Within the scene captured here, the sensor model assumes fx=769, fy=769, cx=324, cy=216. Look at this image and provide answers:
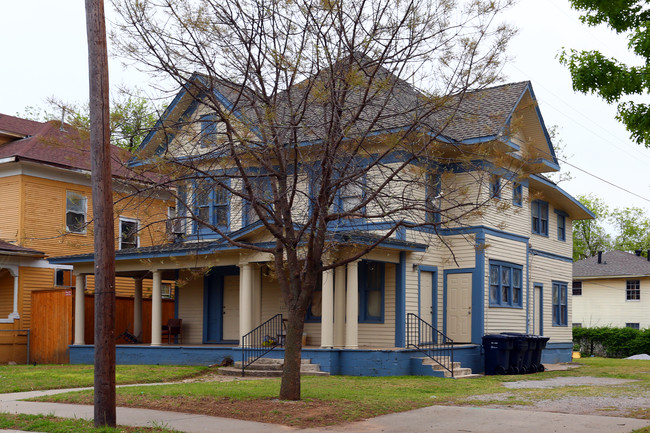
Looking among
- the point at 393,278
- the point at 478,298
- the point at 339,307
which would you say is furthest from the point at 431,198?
the point at 478,298

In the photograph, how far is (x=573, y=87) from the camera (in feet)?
36.7

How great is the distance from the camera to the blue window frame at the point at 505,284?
78.6 feet

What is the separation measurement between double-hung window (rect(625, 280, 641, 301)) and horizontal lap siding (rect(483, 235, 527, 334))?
74.5 ft

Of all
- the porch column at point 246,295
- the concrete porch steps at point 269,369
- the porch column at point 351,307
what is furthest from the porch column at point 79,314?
the porch column at point 351,307

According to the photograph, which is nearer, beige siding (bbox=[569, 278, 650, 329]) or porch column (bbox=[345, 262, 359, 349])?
porch column (bbox=[345, 262, 359, 349])

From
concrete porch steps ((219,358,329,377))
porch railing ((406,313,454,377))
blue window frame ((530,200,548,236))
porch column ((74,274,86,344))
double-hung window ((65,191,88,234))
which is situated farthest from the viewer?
double-hung window ((65,191,88,234))

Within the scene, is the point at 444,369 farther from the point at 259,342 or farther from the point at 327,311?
the point at 259,342

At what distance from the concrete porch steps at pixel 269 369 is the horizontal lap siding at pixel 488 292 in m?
6.22

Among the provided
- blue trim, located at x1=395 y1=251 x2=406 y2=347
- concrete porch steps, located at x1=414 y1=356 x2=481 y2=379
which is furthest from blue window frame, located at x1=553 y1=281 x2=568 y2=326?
blue trim, located at x1=395 y1=251 x2=406 y2=347

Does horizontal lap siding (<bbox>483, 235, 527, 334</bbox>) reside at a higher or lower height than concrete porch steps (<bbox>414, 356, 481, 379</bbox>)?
higher

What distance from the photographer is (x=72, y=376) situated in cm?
1869

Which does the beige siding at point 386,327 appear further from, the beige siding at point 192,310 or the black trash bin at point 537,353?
the beige siding at point 192,310

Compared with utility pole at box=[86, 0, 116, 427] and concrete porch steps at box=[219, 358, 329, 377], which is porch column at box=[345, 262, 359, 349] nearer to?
concrete porch steps at box=[219, 358, 329, 377]

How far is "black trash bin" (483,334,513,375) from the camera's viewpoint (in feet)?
72.4
